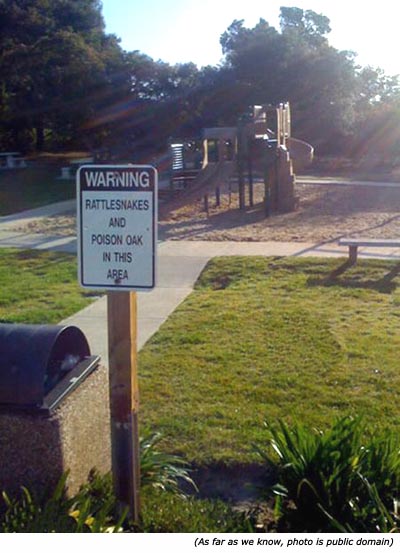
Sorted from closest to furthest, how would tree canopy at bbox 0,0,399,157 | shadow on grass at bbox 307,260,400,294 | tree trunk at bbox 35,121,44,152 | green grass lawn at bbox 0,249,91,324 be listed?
green grass lawn at bbox 0,249,91,324, shadow on grass at bbox 307,260,400,294, tree canopy at bbox 0,0,399,157, tree trunk at bbox 35,121,44,152

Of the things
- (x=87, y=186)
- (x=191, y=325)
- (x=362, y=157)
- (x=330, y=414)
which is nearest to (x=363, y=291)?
(x=191, y=325)

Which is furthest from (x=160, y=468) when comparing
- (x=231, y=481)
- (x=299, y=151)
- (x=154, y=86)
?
(x=154, y=86)

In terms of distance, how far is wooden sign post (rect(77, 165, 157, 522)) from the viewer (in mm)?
4043

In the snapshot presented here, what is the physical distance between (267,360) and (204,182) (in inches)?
435

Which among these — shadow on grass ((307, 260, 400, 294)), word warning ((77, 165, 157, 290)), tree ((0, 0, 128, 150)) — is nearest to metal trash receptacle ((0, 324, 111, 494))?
word warning ((77, 165, 157, 290))

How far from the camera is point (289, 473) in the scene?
4512 millimetres

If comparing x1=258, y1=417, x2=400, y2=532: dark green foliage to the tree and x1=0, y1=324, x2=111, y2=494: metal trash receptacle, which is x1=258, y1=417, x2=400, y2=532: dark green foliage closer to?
x1=0, y1=324, x2=111, y2=494: metal trash receptacle

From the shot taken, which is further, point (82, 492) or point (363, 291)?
point (363, 291)

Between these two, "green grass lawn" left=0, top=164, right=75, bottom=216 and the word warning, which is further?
"green grass lawn" left=0, top=164, right=75, bottom=216

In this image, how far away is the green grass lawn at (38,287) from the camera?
9.09m

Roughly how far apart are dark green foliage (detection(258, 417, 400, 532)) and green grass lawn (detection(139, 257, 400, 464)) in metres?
0.93

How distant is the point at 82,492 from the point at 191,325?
4.14 meters

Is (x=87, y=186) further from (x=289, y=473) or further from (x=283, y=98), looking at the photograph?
(x=283, y=98)

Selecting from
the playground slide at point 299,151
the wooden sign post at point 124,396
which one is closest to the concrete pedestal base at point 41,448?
the wooden sign post at point 124,396
